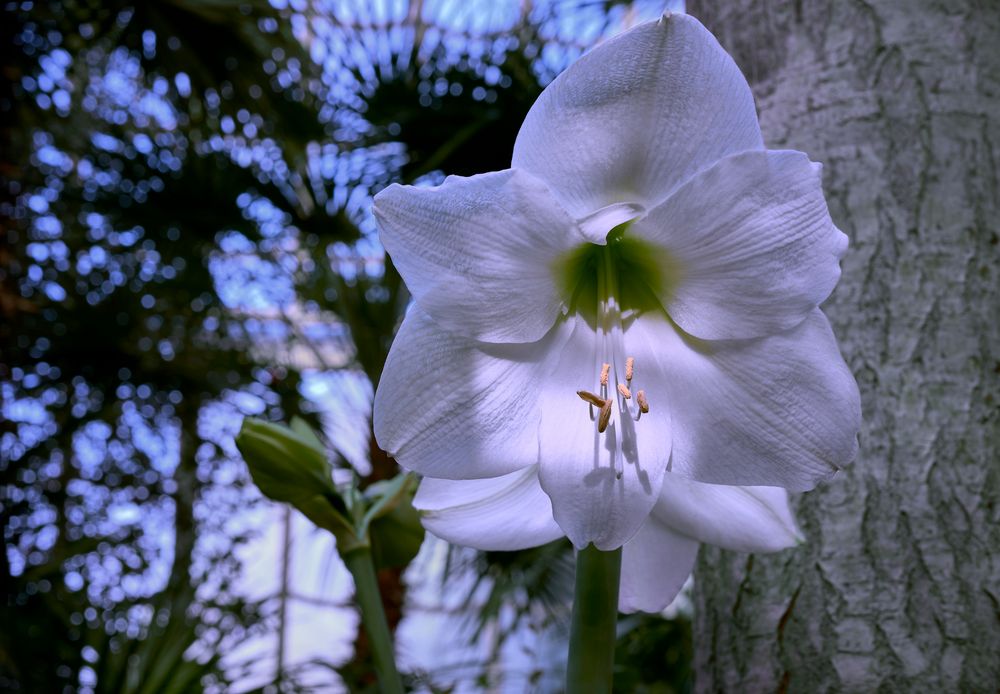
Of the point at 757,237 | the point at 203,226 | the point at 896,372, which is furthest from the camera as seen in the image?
the point at 203,226

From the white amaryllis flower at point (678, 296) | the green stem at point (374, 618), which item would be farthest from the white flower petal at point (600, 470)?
the green stem at point (374, 618)

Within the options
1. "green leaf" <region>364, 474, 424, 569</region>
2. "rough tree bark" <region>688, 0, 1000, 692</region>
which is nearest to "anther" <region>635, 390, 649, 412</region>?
"green leaf" <region>364, 474, 424, 569</region>

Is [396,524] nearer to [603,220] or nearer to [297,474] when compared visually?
[297,474]

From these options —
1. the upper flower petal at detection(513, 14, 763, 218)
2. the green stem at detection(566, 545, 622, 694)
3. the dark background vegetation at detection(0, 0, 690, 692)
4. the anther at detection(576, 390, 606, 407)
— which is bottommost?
the green stem at detection(566, 545, 622, 694)

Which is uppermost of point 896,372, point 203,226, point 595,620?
point 203,226

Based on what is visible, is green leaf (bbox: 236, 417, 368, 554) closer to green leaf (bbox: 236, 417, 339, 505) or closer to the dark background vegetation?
green leaf (bbox: 236, 417, 339, 505)

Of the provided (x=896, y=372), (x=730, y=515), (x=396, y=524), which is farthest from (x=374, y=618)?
(x=896, y=372)
